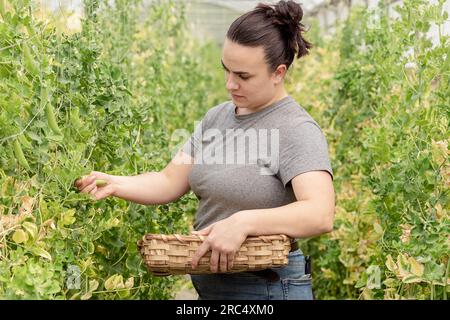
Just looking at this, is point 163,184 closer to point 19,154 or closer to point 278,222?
point 278,222

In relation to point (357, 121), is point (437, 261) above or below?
below

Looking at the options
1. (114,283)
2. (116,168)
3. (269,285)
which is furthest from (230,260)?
(116,168)

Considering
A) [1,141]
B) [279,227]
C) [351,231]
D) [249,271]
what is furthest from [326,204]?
[351,231]

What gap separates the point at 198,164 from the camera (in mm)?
2203

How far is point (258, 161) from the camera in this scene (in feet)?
6.81

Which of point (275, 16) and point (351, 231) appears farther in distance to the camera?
point (351, 231)

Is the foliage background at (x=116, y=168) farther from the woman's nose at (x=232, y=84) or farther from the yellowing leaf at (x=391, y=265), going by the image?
the woman's nose at (x=232, y=84)

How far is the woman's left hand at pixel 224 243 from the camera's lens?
1865mm

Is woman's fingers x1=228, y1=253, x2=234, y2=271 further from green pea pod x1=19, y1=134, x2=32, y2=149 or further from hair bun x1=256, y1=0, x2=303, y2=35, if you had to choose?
hair bun x1=256, y1=0, x2=303, y2=35

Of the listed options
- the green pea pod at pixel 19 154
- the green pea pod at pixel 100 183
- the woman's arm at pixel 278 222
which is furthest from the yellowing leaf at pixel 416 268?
the green pea pod at pixel 19 154

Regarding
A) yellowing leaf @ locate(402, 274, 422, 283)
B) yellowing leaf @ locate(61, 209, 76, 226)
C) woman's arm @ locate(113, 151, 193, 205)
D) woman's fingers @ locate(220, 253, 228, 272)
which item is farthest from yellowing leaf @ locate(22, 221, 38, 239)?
yellowing leaf @ locate(402, 274, 422, 283)

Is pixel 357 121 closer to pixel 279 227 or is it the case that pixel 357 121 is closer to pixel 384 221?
pixel 384 221

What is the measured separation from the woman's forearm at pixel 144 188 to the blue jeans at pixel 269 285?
30 cm
